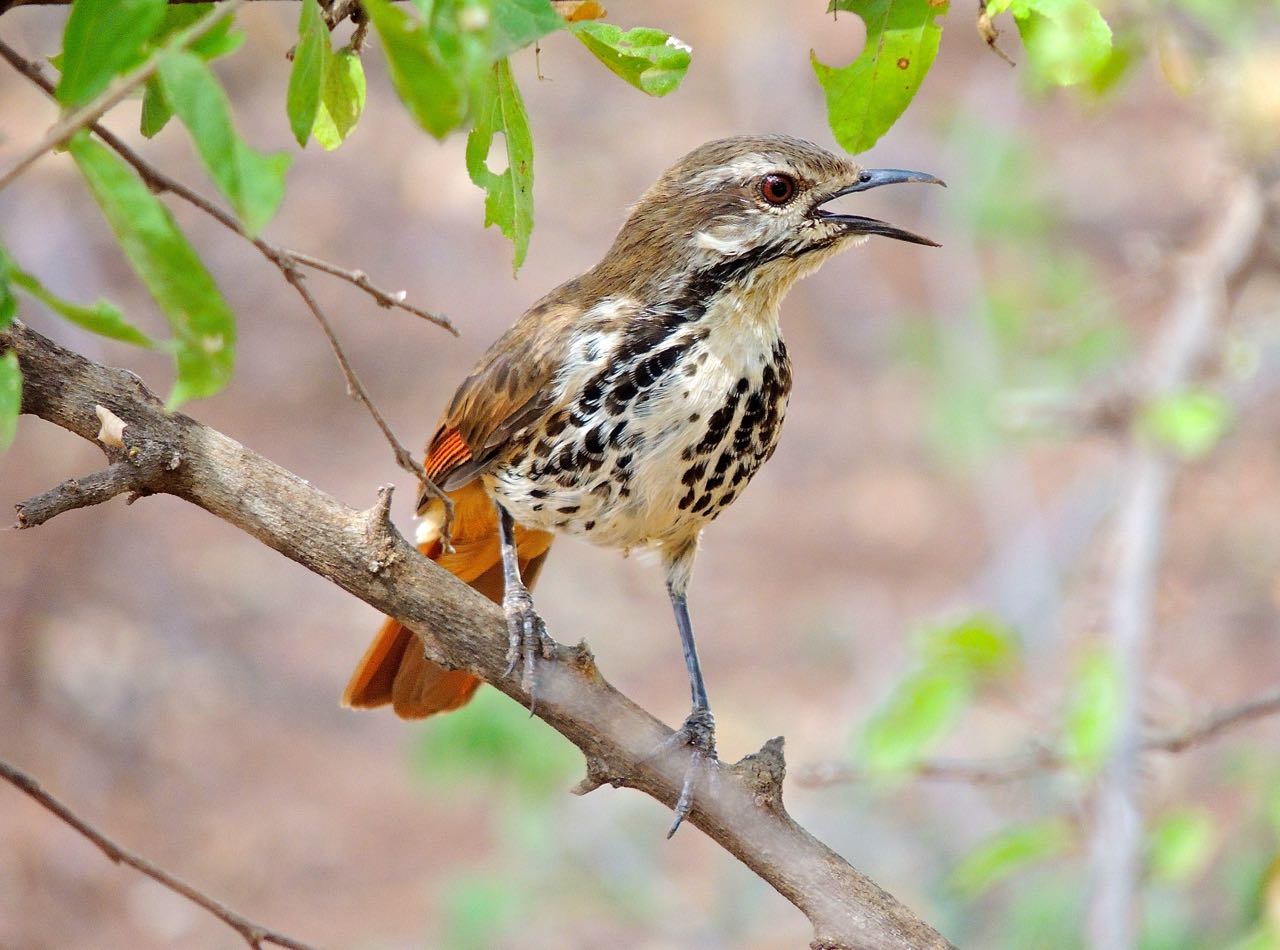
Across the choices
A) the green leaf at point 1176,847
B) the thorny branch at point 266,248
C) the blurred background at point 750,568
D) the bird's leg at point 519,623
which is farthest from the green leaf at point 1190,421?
the thorny branch at point 266,248

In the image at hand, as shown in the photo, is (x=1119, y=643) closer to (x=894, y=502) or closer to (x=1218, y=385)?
(x=1218, y=385)

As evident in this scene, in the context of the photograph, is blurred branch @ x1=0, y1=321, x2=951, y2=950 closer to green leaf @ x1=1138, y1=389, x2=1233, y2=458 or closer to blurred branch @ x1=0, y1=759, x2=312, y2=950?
blurred branch @ x1=0, y1=759, x2=312, y2=950

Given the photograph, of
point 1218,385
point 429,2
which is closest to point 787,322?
point 1218,385

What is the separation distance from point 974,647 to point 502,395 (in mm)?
1357

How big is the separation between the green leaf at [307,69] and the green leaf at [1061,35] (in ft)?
2.55

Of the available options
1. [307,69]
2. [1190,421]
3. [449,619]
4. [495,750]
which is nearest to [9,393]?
[307,69]

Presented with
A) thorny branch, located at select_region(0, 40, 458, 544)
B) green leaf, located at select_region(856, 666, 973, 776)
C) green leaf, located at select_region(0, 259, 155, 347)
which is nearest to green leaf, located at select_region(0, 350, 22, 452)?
green leaf, located at select_region(0, 259, 155, 347)

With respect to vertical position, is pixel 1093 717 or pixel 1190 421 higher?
pixel 1190 421

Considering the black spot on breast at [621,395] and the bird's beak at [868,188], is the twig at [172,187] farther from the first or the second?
the bird's beak at [868,188]

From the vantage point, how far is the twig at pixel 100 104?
133 centimetres

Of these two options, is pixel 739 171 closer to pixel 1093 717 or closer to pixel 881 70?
pixel 881 70

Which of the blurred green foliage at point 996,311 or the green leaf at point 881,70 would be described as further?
the blurred green foliage at point 996,311

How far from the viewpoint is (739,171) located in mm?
3223

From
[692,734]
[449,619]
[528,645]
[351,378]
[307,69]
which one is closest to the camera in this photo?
[307,69]
